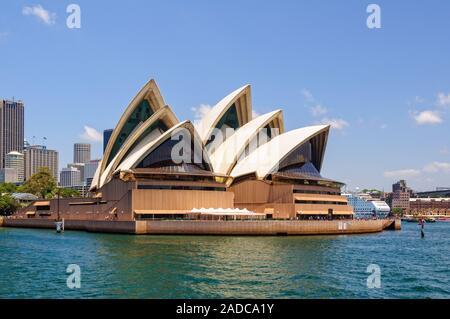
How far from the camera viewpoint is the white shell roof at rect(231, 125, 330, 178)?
77188 millimetres

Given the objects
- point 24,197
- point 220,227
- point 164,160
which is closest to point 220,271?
point 220,227

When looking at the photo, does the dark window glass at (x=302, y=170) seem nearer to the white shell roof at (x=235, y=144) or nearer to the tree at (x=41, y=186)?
the white shell roof at (x=235, y=144)

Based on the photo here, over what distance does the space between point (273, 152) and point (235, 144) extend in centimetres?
710

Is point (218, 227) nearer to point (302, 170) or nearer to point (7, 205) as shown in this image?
point (302, 170)

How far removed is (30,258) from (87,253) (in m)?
4.14

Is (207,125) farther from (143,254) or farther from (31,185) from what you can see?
(31,185)

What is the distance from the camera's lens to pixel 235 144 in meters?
83.4

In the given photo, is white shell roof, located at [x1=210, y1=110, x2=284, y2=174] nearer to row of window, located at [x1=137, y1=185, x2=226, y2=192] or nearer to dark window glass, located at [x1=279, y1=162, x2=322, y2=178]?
dark window glass, located at [x1=279, y1=162, x2=322, y2=178]

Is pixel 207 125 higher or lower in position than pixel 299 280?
higher

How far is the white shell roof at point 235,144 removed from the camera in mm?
81312

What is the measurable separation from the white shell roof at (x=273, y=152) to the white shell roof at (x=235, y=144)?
1.40m

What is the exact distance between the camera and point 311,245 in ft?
159

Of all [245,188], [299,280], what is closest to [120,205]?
[245,188]

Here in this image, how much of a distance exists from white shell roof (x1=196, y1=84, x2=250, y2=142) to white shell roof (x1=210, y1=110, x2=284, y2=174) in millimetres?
3198
